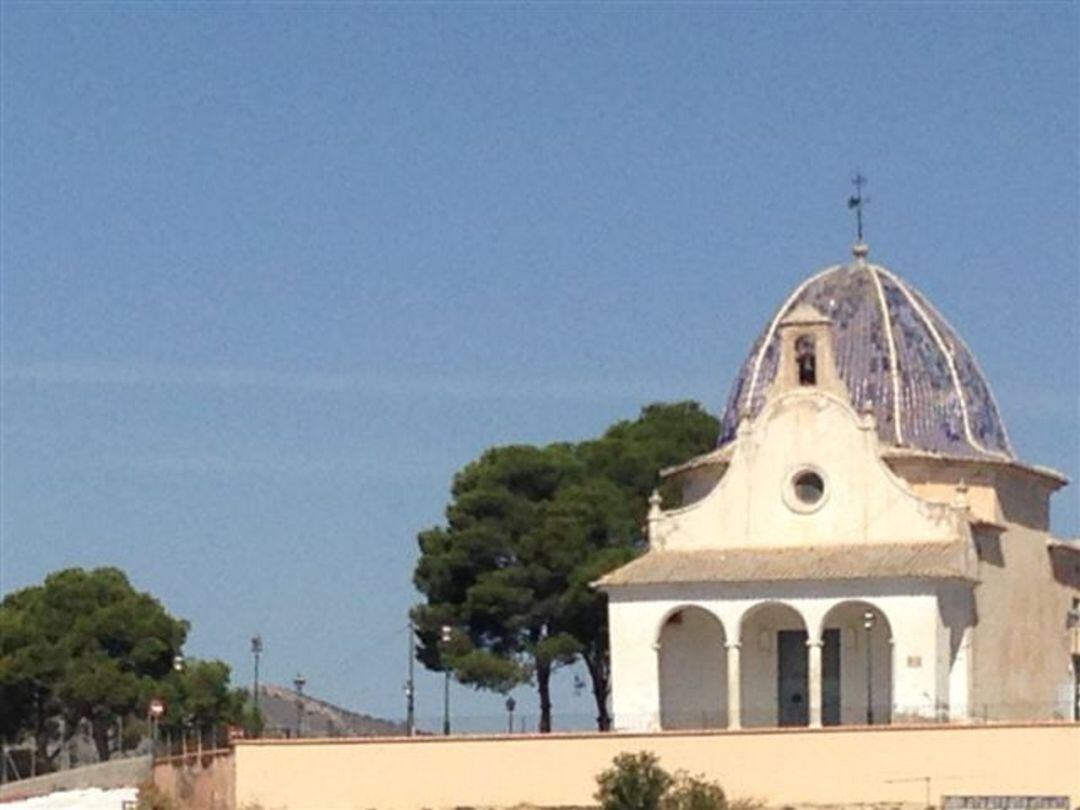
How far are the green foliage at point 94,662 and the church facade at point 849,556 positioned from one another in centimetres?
2115

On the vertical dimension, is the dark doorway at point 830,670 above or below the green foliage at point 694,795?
above

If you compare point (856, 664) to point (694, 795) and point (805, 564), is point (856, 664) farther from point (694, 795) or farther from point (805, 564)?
point (694, 795)

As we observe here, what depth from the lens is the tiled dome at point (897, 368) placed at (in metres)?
66.9

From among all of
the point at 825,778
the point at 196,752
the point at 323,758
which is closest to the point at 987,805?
the point at 825,778

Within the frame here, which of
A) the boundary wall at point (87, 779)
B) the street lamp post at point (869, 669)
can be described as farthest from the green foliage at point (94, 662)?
the street lamp post at point (869, 669)

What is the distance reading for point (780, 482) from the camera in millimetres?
64625

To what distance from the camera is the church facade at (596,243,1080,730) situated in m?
62.8

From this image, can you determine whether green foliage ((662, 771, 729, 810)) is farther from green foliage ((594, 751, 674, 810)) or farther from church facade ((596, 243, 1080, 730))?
church facade ((596, 243, 1080, 730))

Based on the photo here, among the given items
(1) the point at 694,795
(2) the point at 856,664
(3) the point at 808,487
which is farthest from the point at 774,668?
(1) the point at 694,795

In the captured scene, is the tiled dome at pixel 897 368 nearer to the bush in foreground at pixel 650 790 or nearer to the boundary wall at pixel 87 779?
the bush in foreground at pixel 650 790

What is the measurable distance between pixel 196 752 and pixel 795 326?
13.1 metres

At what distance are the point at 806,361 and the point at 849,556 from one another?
433 cm

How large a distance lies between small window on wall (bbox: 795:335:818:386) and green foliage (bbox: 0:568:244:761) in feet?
75.6

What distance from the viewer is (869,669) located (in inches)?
2498
